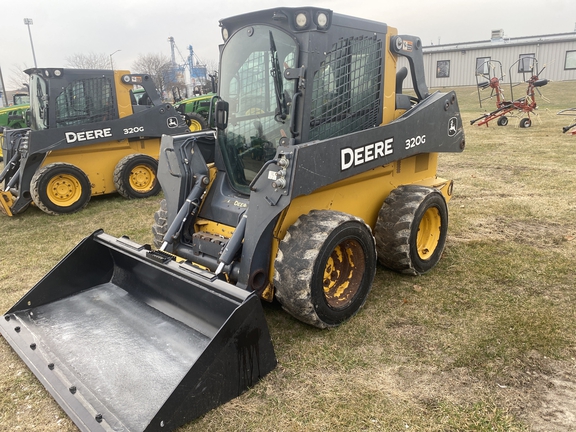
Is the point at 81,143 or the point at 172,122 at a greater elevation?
the point at 172,122

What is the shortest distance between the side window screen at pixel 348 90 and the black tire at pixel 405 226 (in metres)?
0.72

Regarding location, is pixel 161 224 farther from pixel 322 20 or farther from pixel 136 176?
pixel 136 176

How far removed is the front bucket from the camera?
253cm

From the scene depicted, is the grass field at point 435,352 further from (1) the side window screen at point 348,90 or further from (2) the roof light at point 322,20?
(2) the roof light at point 322,20

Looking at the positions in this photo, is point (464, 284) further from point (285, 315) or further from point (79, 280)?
point (79, 280)

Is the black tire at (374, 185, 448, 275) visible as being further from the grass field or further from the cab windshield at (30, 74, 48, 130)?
the cab windshield at (30, 74, 48, 130)

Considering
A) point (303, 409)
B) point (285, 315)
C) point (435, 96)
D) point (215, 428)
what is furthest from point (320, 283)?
point (435, 96)

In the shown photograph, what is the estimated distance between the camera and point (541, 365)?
2982 mm

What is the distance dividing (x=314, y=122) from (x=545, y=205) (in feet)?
14.7

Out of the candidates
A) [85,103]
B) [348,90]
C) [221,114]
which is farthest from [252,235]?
[85,103]

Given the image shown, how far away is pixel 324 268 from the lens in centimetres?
326

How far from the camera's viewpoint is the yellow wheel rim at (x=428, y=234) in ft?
14.9

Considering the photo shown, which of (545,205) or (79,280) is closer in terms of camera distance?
(79,280)

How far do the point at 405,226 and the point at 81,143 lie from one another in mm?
5739
